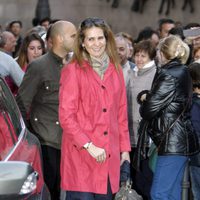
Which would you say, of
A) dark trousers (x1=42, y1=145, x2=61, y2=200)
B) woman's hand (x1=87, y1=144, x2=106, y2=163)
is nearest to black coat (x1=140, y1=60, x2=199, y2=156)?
dark trousers (x1=42, y1=145, x2=61, y2=200)

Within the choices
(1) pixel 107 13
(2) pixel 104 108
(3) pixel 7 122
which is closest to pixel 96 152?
(2) pixel 104 108

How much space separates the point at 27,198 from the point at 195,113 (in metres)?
3.38

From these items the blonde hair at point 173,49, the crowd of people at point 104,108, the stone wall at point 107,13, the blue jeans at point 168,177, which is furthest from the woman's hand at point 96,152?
the stone wall at point 107,13

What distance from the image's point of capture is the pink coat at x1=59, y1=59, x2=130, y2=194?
19.9 feet

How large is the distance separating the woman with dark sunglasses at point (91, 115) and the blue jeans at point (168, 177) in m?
1.09

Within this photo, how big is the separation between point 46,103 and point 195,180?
161 cm

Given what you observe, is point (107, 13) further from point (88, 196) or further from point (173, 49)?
point (88, 196)

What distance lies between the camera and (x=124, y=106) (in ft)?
20.8

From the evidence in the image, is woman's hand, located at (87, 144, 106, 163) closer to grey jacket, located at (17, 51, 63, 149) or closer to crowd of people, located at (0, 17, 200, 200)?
crowd of people, located at (0, 17, 200, 200)

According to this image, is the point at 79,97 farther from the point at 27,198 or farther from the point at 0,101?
the point at 27,198

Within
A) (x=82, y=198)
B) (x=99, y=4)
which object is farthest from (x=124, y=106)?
(x=99, y=4)

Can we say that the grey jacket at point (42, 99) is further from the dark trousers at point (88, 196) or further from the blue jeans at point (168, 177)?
the dark trousers at point (88, 196)

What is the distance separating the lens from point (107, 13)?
57.7ft

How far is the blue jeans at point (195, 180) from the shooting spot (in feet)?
25.0
